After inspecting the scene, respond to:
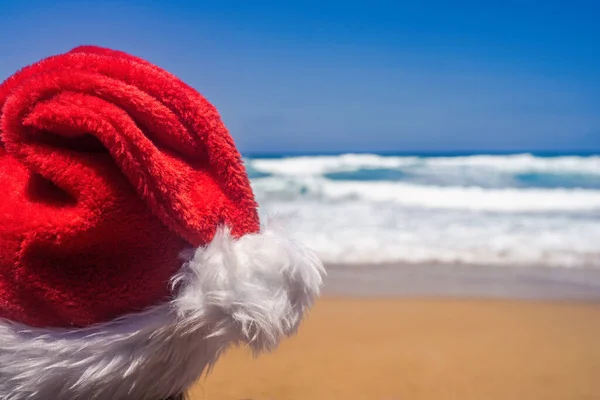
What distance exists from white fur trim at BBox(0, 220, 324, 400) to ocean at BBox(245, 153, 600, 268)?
4.9 inches

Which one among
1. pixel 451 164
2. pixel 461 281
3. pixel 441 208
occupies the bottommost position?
pixel 441 208

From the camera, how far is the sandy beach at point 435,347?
1.89m

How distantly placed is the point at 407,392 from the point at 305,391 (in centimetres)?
34

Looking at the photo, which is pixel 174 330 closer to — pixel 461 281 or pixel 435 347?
pixel 435 347

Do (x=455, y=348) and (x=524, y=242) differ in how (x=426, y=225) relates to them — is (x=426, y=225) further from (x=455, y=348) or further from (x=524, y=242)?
(x=455, y=348)

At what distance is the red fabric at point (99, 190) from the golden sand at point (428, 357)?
87 centimetres

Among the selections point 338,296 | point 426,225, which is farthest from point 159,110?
point 426,225

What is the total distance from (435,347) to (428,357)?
0.37ft

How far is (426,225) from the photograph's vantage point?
516cm

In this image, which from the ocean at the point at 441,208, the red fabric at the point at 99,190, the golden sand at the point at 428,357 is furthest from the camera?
the ocean at the point at 441,208

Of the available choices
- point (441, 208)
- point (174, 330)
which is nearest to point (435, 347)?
point (174, 330)

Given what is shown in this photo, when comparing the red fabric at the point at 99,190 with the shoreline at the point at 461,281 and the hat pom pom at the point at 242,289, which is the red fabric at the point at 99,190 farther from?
the shoreline at the point at 461,281

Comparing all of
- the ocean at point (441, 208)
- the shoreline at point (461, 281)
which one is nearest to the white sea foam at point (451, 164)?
the ocean at point (441, 208)

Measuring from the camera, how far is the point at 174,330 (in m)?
0.75
